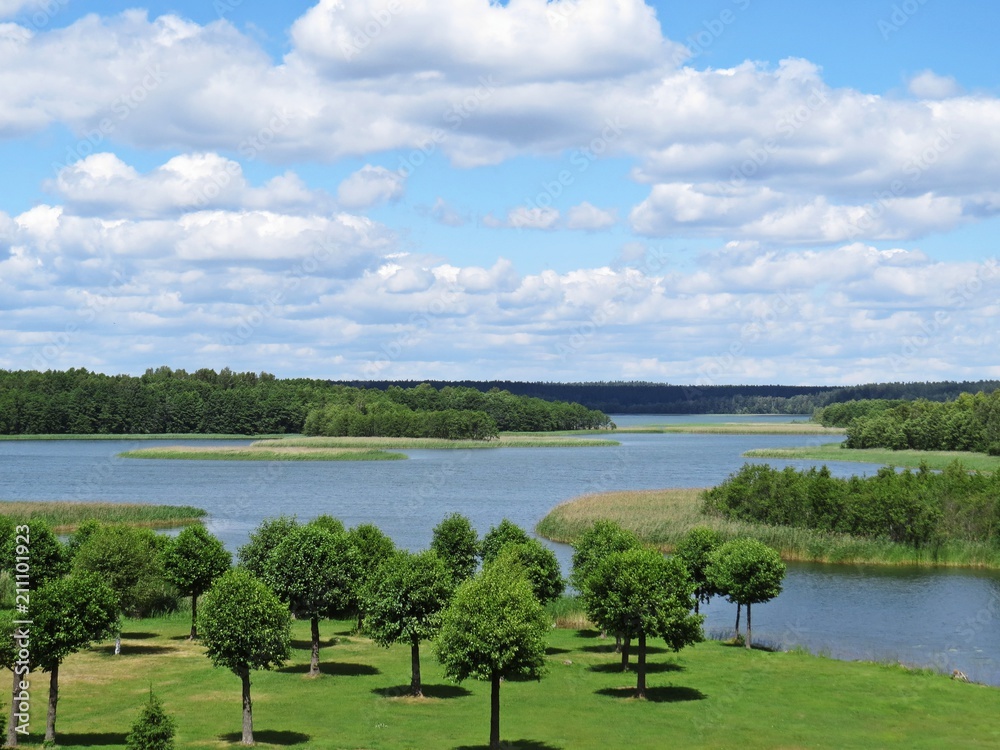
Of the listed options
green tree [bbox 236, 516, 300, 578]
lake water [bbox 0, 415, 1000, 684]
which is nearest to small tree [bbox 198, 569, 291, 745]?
green tree [bbox 236, 516, 300, 578]

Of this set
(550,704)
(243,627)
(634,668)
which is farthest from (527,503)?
(243,627)

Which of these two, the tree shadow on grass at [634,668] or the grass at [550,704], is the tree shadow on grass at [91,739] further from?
the tree shadow on grass at [634,668]

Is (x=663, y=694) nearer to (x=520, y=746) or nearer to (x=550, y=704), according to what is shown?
(x=550, y=704)

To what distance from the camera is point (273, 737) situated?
3919 centimetres

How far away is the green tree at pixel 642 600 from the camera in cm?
4609

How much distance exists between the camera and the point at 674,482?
5571 inches

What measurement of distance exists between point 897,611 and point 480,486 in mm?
79813

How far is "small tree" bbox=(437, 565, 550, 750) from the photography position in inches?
1526

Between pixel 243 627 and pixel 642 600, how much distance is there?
55.6 feet

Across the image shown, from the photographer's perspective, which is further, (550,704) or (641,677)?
(641,677)

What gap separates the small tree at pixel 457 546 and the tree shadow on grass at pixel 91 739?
25.7 meters

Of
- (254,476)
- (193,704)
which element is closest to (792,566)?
(193,704)

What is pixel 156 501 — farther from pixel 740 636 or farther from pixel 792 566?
pixel 740 636

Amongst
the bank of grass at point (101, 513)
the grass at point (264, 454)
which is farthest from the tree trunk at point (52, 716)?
the grass at point (264, 454)
